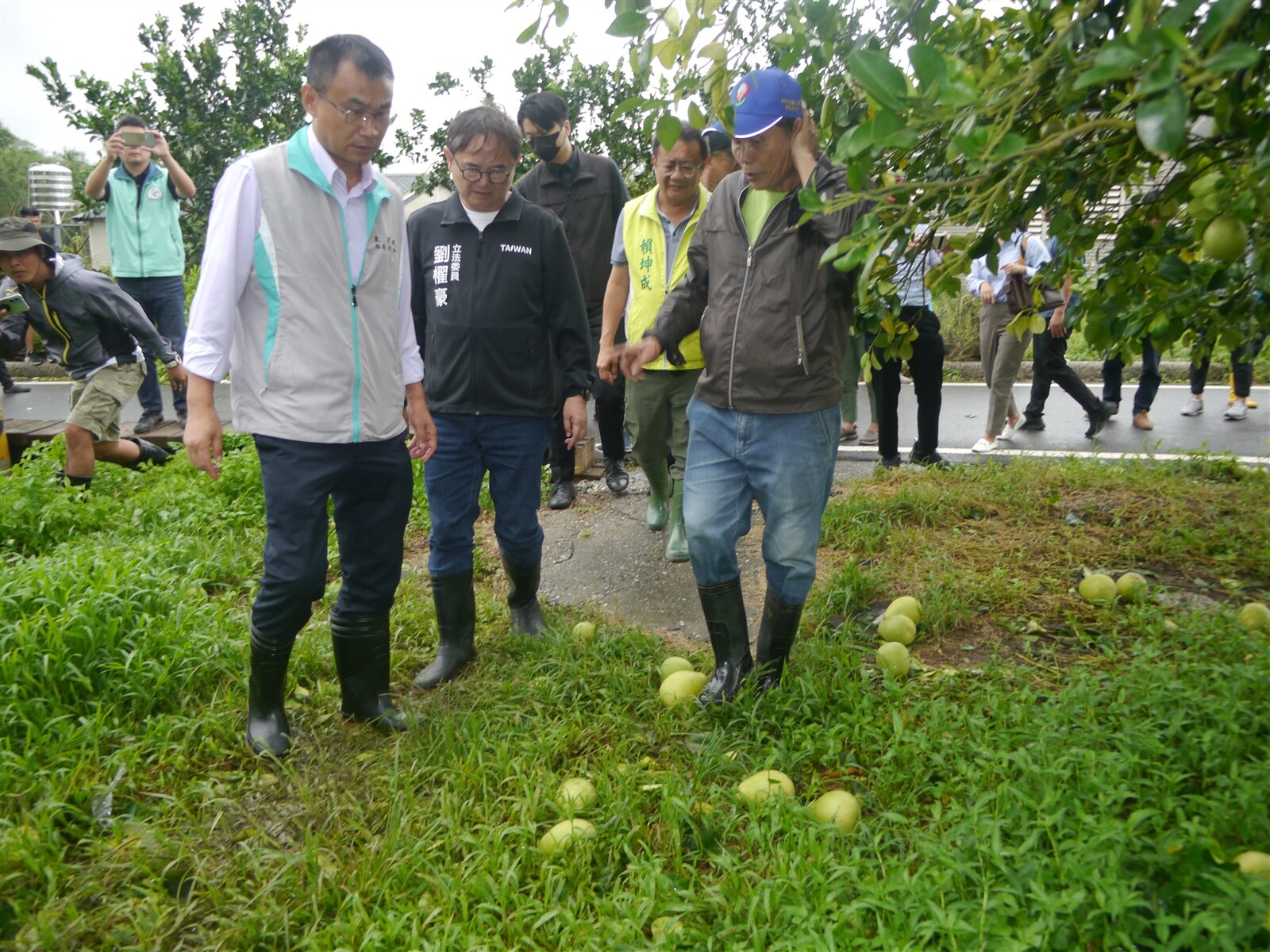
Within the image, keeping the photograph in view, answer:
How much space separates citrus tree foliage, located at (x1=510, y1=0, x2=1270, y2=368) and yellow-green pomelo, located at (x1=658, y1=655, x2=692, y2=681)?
4.52 ft

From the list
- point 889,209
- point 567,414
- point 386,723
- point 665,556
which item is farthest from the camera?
point 665,556

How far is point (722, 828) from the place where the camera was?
2.89m

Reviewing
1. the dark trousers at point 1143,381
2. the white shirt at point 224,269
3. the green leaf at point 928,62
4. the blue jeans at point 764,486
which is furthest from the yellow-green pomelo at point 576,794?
the dark trousers at point 1143,381

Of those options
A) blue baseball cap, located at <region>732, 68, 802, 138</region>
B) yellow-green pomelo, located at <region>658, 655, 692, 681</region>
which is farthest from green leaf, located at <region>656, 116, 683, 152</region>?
yellow-green pomelo, located at <region>658, 655, 692, 681</region>

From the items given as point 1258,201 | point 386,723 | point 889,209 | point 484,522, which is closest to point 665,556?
point 484,522

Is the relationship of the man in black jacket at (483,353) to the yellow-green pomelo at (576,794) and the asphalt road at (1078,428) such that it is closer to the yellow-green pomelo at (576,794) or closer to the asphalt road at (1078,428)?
the yellow-green pomelo at (576,794)

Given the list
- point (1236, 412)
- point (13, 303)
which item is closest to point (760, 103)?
point (13, 303)

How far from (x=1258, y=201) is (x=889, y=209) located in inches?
26.8

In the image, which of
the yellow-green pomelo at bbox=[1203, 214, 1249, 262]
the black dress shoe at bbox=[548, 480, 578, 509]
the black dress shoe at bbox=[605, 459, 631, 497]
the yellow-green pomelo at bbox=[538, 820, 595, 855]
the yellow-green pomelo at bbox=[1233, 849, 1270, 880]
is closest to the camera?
the yellow-green pomelo at bbox=[1203, 214, 1249, 262]

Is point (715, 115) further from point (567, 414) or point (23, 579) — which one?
point (23, 579)

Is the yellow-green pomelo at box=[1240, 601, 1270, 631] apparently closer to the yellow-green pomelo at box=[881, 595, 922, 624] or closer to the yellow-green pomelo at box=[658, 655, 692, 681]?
the yellow-green pomelo at box=[881, 595, 922, 624]

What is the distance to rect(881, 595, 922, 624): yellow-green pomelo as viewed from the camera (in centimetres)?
415

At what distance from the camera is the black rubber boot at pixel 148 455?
7.19m

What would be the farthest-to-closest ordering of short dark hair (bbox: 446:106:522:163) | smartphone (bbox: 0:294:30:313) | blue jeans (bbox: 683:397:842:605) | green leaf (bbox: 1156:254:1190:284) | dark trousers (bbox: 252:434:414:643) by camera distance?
smartphone (bbox: 0:294:30:313) < short dark hair (bbox: 446:106:522:163) < blue jeans (bbox: 683:397:842:605) < dark trousers (bbox: 252:434:414:643) < green leaf (bbox: 1156:254:1190:284)
